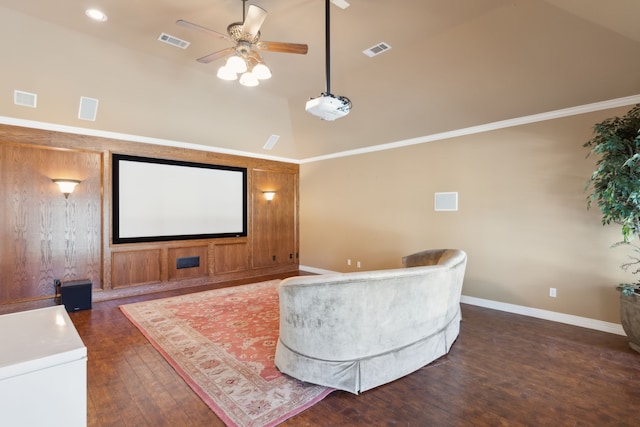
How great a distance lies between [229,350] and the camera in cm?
325

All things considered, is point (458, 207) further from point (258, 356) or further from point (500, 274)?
point (258, 356)

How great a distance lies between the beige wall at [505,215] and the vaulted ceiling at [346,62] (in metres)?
0.44

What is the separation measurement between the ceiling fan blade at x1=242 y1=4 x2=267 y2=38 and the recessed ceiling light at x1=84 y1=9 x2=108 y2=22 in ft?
6.03

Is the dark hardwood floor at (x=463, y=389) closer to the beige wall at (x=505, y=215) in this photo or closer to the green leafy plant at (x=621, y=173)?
the beige wall at (x=505, y=215)

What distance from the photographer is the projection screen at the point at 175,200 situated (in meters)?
5.37

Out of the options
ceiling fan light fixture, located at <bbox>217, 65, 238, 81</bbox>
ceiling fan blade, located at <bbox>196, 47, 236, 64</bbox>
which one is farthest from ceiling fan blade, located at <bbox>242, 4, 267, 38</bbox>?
ceiling fan light fixture, located at <bbox>217, 65, 238, 81</bbox>

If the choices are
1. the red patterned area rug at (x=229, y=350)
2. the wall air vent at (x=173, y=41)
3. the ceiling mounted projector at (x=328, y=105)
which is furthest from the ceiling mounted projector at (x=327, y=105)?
the red patterned area rug at (x=229, y=350)

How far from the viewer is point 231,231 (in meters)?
6.73

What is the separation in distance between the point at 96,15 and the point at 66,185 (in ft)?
8.57

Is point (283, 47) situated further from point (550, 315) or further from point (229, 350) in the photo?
point (550, 315)

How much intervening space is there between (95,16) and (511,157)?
5546mm

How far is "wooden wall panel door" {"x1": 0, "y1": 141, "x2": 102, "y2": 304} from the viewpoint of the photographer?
444 cm

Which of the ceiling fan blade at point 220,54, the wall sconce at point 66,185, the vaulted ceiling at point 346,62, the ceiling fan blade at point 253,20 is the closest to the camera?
the ceiling fan blade at point 253,20

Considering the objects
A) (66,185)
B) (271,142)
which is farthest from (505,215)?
(66,185)
